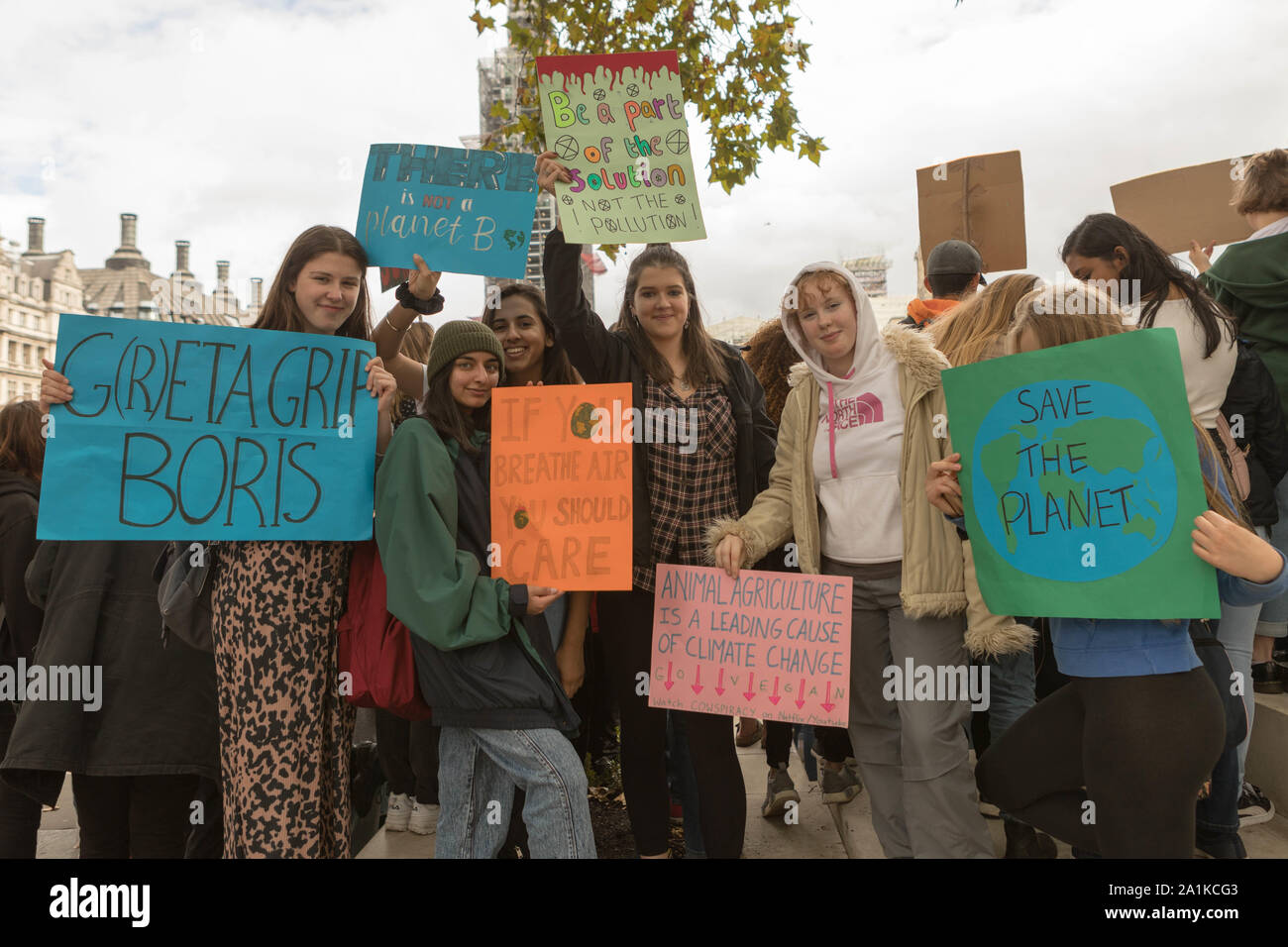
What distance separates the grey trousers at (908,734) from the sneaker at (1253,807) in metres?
1.69

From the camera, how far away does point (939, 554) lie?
8.93 ft

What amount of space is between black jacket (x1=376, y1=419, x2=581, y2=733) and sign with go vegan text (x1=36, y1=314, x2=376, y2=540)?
20 centimetres

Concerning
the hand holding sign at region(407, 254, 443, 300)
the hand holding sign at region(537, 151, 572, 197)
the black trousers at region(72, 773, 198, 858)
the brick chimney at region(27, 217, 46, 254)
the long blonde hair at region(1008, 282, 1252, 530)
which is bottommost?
the black trousers at region(72, 773, 198, 858)

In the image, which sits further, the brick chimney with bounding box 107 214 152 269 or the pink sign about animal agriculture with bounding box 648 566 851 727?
the brick chimney with bounding box 107 214 152 269

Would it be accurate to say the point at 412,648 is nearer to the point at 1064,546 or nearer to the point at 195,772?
the point at 195,772

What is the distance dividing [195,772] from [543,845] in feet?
4.05

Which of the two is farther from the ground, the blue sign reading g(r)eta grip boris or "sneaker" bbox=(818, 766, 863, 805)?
the blue sign reading g(r)eta grip boris

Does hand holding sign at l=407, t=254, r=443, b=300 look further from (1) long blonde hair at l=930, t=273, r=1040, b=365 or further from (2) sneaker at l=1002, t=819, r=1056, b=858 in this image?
(2) sneaker at l=1002, t=819, r=1056, b=858

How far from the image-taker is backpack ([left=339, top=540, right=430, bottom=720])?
2592 millimetres

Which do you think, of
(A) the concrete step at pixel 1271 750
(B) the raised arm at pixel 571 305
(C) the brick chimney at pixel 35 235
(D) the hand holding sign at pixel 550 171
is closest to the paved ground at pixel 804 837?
(A) the concrete step at pixel 1271 750

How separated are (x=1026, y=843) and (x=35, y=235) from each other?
8559 centimetres

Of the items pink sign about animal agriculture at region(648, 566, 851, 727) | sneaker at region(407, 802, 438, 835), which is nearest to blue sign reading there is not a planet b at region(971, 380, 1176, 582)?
pink sign about animal agriculture at region(648, 566, 851, 727)
